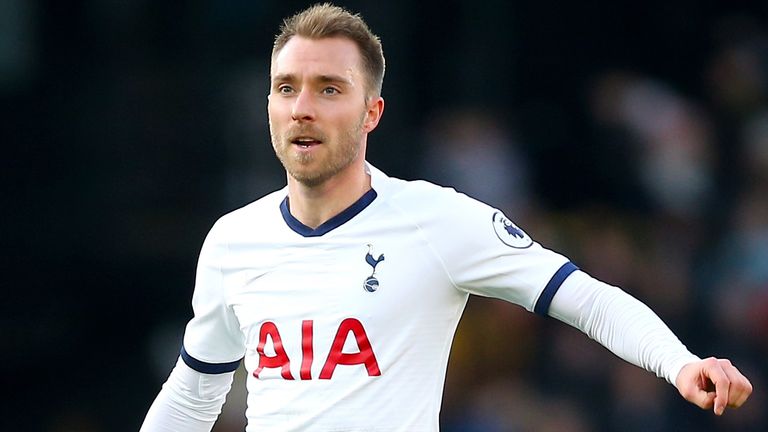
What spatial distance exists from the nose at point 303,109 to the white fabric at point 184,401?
1.03m

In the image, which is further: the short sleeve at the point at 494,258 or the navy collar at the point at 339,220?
the navy collar at the point at 339,220

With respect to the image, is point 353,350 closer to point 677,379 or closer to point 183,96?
point 677,379

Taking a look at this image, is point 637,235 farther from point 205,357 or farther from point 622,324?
point 622,324

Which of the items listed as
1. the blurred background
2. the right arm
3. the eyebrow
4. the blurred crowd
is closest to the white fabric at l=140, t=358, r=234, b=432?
the right arm

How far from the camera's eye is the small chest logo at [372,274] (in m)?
4.43

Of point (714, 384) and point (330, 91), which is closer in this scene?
point (714, 384)

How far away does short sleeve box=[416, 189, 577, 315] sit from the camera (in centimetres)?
433

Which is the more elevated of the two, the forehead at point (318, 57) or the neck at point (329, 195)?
the forehead at point (318, 57)

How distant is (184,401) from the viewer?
194 inches

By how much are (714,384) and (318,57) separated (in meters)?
1.64

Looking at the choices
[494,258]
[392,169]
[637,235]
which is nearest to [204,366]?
[494,258]

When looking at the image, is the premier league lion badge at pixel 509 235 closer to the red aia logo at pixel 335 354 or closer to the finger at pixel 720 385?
the red aia logo at pixel 335 354

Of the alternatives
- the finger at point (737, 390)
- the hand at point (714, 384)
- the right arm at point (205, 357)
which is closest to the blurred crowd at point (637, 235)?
the right arm at point (205, 357)

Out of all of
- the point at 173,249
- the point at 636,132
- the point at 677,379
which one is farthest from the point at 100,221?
the point at 677,379
